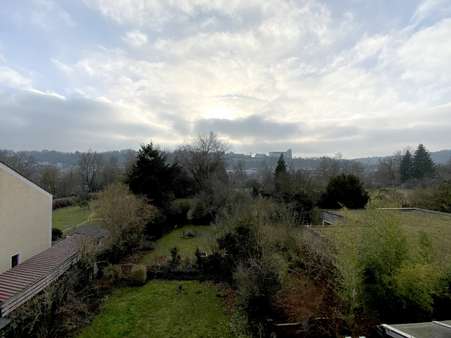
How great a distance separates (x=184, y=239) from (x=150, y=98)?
400 inches

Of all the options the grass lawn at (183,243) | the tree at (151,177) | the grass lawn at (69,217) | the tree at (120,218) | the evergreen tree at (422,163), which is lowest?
the grass lawn at (69,217)

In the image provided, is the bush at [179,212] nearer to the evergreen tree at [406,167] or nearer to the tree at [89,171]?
the tree at [89,171]

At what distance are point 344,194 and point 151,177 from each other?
1558 cm

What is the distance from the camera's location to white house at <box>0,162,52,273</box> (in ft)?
34.9

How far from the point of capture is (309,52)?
494 inches

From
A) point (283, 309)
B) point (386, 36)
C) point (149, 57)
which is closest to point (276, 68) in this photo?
point (386, 36)

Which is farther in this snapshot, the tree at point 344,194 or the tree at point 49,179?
the tree at point 49,179

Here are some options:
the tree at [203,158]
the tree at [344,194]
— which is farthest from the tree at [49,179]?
the tree at [344,194]

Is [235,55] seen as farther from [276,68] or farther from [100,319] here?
[100,319]

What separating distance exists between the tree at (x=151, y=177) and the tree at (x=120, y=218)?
17.1ft

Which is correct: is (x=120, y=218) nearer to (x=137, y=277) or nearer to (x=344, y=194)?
(x=137, y=277)

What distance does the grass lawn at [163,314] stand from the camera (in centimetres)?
820

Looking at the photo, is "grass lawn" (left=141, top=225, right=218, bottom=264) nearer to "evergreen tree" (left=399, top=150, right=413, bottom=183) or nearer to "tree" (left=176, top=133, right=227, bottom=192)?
"tree" (left=176, top=133, right=227, bottom=192)

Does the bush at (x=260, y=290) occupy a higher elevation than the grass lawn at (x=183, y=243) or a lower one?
higher
